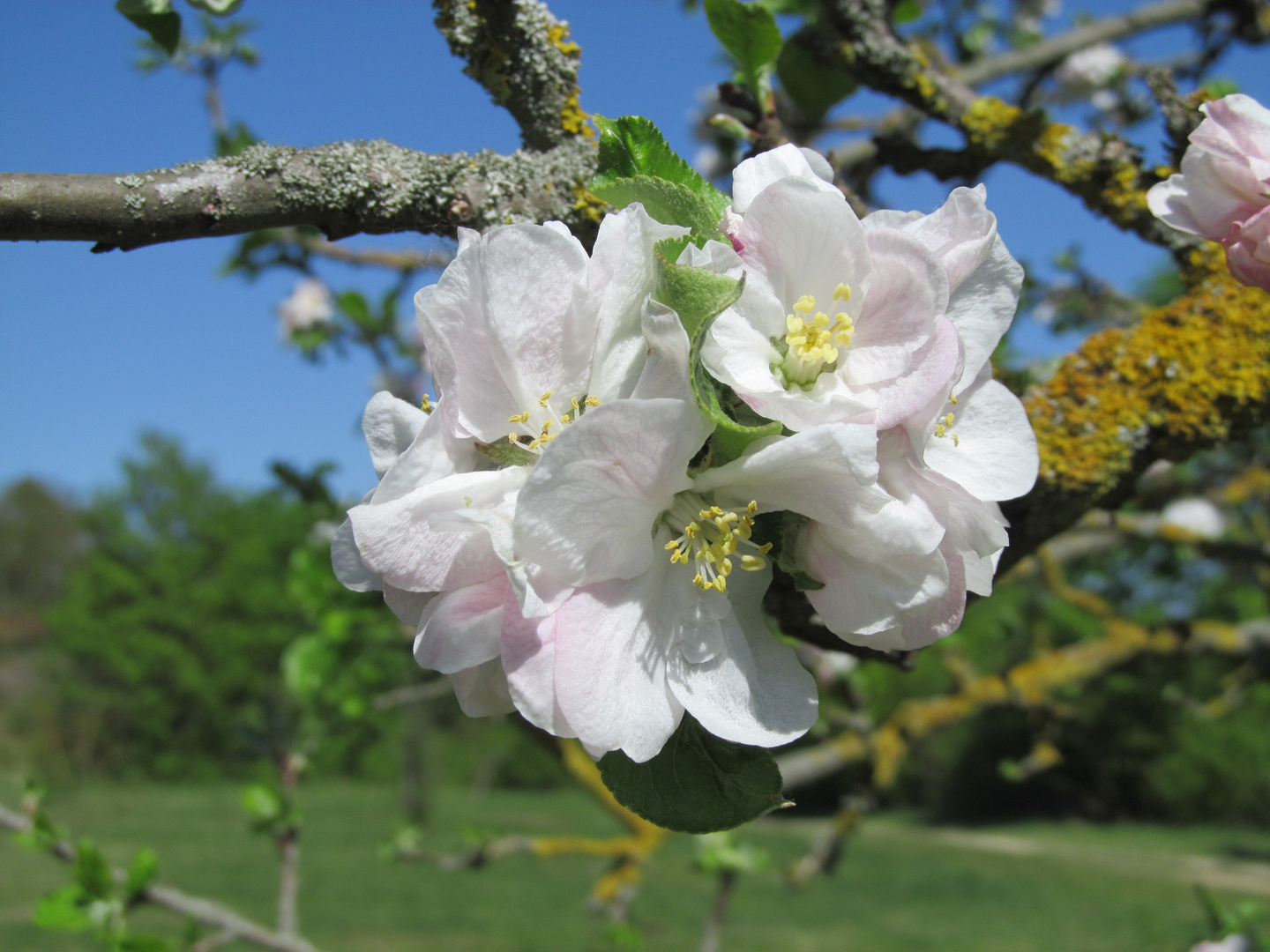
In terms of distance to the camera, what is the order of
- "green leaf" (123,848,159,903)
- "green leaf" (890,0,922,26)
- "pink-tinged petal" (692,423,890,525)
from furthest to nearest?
"green leaf" (123,848,159,903)
"green leaf" (890,0,922,26)
"pink-tinged petal" (692,423,890,525)

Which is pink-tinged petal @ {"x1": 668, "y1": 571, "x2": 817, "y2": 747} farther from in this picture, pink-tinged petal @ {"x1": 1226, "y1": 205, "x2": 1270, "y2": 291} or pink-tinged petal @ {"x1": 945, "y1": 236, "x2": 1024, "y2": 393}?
pink-tinged petal @ {"x1": 1226, "y1": 205, "x2": 1270, "y2": 291}

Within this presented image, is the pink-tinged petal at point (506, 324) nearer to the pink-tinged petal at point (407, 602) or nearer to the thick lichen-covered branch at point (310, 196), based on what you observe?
the pink-tinged petal at point (407, 602)

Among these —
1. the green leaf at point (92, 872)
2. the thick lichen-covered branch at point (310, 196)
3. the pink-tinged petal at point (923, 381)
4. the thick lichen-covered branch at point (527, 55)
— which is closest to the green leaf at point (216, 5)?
the thick lichen-covered branch at point (527, 55)

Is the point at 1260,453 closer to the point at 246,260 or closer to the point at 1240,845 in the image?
the point at 246,260

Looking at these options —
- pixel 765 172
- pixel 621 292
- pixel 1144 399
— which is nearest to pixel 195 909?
pixel 621 292

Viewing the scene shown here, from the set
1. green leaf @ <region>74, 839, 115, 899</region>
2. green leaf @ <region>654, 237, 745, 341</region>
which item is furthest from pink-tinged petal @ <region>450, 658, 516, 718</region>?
green leaf @ <region>74, 839, 115, 899</region>

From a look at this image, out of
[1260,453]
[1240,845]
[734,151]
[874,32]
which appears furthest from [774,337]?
[1240,845]

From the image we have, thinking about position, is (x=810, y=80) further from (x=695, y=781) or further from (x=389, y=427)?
(x=695, y=781)
